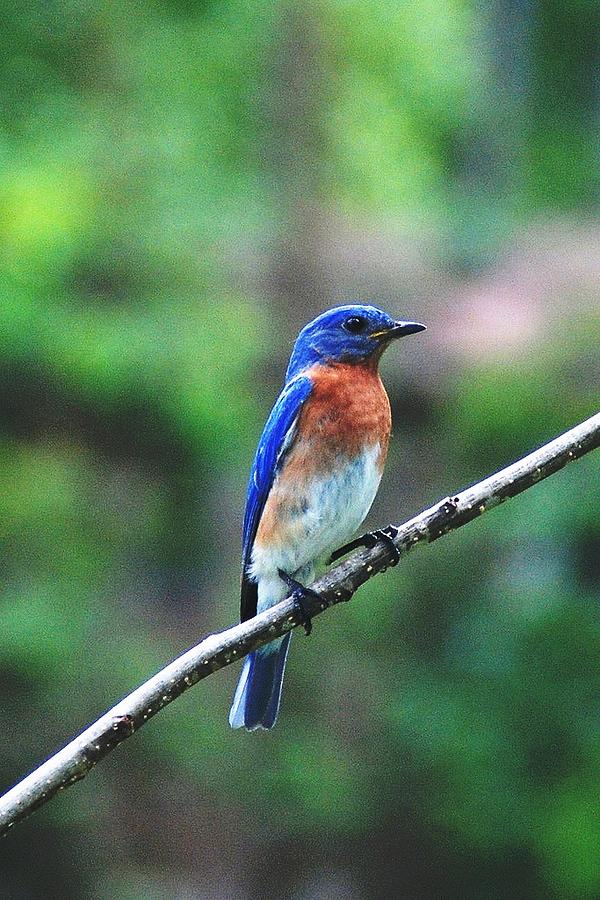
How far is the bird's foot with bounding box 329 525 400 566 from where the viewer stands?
100 inches

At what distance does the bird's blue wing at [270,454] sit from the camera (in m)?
3.54

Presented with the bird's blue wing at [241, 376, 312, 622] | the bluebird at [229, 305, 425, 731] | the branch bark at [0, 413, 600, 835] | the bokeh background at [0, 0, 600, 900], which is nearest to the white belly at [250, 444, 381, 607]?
the bluebird at [229, 305, 425, 731]

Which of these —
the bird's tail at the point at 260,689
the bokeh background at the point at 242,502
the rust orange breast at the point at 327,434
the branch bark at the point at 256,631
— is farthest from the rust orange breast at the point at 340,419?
the bokeh background at the point at 242,502

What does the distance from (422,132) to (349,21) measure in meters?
2.69

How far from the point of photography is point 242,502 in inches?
310

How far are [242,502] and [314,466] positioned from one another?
4.46 metres

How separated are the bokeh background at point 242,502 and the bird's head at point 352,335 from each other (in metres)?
2.81

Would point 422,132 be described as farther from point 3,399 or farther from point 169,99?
point 3,399

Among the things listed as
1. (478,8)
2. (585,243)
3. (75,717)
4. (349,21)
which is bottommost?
(75,717)

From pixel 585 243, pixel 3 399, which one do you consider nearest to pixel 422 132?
pixel 585 243

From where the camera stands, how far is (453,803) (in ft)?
23.3

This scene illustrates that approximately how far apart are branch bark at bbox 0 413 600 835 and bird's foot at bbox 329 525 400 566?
12mm

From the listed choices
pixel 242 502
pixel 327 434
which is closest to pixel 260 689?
pixel 327 434

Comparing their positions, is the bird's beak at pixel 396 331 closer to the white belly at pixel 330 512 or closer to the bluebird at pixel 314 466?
the bluebird at pixel 314 466
